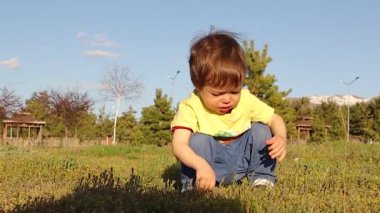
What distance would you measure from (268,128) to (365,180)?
4.23 ft

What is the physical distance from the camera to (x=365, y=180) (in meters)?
4.35

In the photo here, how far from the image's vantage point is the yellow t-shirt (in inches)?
140

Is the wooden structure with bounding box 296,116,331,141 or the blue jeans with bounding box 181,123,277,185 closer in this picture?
the blue jeans with bounding box 181,123,277,185

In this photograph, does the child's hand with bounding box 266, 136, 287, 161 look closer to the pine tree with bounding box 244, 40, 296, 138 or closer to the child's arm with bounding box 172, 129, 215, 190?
the child's arm with bounding box 172, 129, 215, 190

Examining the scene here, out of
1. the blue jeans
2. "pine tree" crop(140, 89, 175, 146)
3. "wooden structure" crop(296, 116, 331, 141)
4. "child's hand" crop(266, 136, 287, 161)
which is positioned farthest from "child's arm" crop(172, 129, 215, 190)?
"wooden structure" crop(296, 116, 331, 141)

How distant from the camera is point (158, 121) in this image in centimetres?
2994

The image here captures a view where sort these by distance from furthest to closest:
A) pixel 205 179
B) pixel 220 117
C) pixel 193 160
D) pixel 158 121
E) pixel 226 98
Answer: pixel 158 121 → pixel 220 117 → pixel 226 98 → pixel 193 160 → pixel 205 179

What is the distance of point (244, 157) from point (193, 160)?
2.32 ft

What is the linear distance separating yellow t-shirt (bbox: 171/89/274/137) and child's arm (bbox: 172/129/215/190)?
0.27 ft

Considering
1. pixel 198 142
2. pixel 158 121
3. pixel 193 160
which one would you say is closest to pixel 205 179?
pixel 193 160

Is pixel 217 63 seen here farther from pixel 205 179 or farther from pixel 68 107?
pixel 68 107

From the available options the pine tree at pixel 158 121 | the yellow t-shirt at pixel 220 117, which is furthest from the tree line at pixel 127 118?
the yellow t-shirt at pixel 220 117

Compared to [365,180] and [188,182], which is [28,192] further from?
[365,180]

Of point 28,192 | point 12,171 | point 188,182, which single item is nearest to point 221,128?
point 188,182
